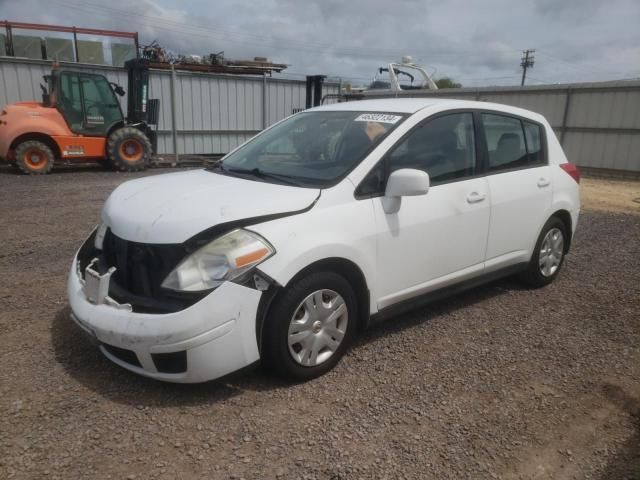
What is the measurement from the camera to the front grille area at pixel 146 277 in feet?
8.45

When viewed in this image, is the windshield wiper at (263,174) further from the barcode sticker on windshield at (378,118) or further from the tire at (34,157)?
the tire at (34,157)

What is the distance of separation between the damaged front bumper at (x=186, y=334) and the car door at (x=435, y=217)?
39.5 inches

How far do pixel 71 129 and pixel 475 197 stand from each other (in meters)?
10.4

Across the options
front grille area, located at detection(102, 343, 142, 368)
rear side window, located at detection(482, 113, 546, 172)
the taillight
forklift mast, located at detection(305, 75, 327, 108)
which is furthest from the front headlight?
forklift mast, located at detection(305, 75, 327, 108)

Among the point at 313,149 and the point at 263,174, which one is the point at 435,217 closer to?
the point at 313,149

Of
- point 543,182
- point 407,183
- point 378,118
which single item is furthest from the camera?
point 543,182

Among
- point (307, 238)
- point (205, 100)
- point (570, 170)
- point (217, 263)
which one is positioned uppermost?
point (205, 100)

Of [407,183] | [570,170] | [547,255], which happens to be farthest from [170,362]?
[570,170]

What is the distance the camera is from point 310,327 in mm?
2926

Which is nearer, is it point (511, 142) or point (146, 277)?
point (146, 277)

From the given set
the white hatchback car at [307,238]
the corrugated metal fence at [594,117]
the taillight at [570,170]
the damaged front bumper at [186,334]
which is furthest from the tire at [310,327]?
the corrugated metal fence at [594,117]

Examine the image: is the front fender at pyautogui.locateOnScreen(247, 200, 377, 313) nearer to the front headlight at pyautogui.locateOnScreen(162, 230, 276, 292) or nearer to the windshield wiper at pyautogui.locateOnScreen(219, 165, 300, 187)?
the front headlight at pyautogui.locateOnScreen(162, 230, 276, 292)

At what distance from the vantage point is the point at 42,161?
443 inches

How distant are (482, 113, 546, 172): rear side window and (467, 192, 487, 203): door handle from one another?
31 centimetres
